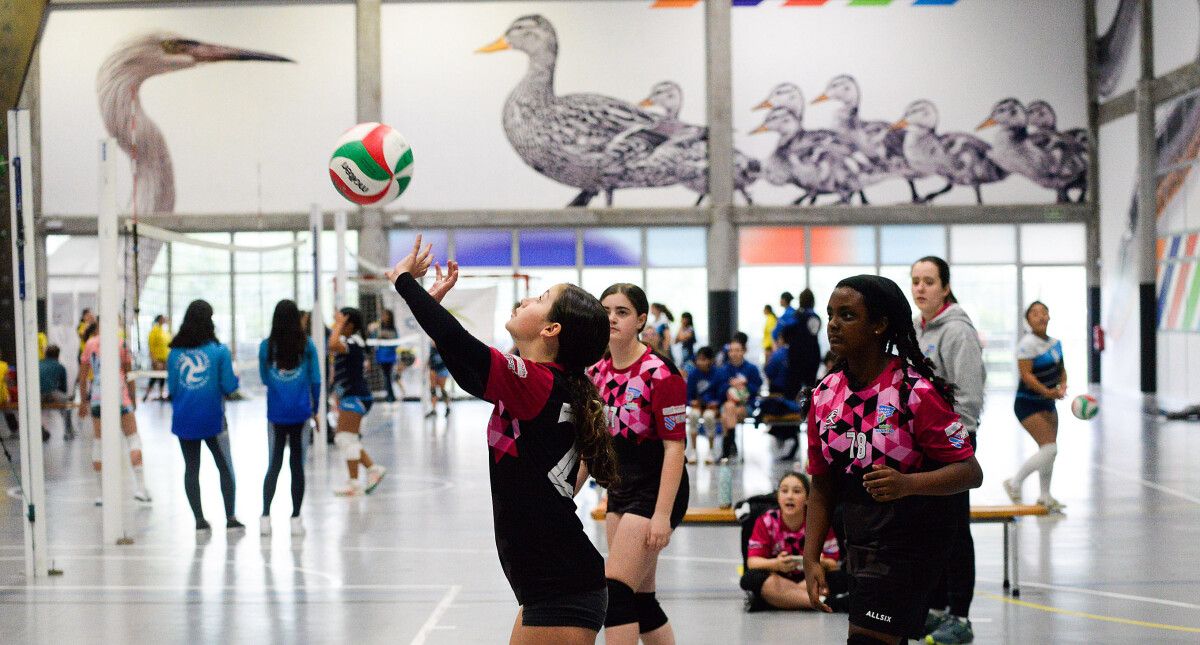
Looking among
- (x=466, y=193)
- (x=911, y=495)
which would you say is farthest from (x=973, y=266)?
(x=911, y=495)

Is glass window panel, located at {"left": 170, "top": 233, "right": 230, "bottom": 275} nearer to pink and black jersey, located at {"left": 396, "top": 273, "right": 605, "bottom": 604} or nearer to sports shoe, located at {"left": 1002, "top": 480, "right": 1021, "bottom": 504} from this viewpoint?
sports shoe, located at {"left": 1002, "top": 480, "right": 1021, "bottom": 504}

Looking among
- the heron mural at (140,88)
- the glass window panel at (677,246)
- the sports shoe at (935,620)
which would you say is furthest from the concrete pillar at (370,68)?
the sports shoe at (935,620)

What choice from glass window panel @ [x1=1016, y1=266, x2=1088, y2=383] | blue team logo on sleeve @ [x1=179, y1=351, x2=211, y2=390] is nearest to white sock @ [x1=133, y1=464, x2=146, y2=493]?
blue team logo on sleeve @ [x1=179, y1=351, x2=211, y2=390]

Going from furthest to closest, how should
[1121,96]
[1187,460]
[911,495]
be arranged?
[1121,96] < [1187,460] < [911,495]

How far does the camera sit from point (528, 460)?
3170 millimetres

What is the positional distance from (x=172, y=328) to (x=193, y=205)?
Result: 2767mm

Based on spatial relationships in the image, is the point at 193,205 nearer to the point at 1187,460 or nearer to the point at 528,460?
the point at 1187,460

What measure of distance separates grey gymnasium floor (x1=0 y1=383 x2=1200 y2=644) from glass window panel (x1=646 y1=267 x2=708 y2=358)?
1274 cm

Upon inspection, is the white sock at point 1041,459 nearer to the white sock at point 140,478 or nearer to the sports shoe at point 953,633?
the sports shoe at point 953,633

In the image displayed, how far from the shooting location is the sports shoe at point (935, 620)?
5.91m

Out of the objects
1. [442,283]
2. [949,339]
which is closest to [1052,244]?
[949,339]

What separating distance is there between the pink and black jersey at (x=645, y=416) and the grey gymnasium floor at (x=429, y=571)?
1629mm

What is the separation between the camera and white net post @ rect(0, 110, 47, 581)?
7473 millimetres

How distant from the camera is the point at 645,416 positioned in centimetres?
476
